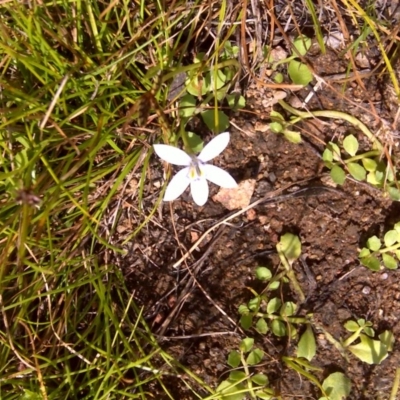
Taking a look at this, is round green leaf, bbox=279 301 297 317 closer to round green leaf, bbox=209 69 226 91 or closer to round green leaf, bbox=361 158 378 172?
round green leaf, bbox=361 158 378 172

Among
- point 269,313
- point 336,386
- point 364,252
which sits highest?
point 364,252

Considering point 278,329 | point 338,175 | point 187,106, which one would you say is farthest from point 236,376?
point 187,106

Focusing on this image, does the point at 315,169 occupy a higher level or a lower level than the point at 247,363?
higher

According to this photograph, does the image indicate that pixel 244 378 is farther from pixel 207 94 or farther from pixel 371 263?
pixel 207 94

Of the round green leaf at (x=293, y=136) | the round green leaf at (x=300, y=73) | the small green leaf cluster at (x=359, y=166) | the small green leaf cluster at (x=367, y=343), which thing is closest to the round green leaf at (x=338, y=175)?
the small green leaf cluster at (x=359, y=166)

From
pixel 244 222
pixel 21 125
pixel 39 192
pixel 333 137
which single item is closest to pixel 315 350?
pixel 244 222

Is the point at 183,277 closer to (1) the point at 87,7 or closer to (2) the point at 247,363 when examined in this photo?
(2) the point at 247,363

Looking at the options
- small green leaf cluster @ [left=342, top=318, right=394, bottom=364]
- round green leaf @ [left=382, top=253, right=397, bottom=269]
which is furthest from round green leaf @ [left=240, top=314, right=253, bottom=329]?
round green leaf @ [left=382, top=253, right=397, bottom=269]
